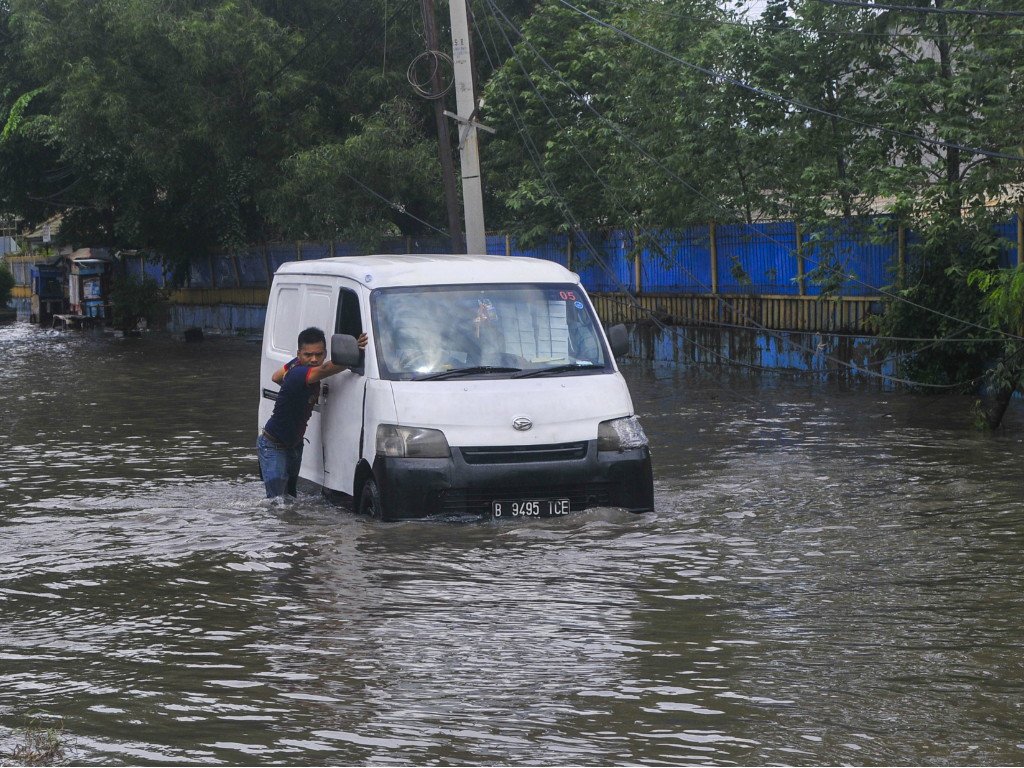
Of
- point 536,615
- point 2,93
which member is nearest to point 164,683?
point 536,615

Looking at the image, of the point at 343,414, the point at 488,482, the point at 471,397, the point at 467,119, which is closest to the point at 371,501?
the point at 343,414

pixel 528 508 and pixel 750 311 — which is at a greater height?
pixel 750 311

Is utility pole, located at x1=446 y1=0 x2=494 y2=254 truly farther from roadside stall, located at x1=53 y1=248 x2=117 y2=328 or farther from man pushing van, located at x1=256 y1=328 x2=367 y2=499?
roadside stall, located at x1=53 y1=248 x2=117 y2=328

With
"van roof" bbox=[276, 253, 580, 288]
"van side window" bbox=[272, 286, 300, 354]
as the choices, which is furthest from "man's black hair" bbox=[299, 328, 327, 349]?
"van side window" bbox=[272, 286, 300, 354]

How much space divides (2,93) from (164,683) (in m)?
42.5

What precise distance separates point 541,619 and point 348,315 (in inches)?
148

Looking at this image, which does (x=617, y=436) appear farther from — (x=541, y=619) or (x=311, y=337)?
(x=541, y=619)

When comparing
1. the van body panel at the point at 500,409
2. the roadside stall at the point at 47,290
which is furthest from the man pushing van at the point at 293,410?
the roadside stall at the point at 47,290

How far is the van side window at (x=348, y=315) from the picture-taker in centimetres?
971

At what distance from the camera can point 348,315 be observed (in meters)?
9.87

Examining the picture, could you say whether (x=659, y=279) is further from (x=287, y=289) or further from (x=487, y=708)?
(x=487, y=708)

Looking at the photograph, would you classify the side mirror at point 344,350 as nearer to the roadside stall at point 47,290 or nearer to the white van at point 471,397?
the white van at point 471,397

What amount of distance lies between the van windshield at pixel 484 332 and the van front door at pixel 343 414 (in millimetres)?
297

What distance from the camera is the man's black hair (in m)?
9.76
